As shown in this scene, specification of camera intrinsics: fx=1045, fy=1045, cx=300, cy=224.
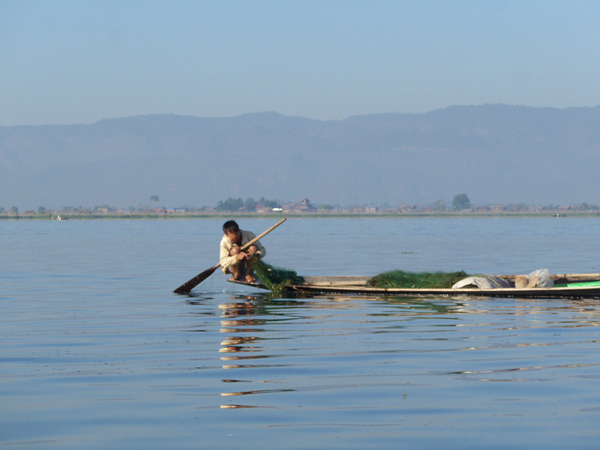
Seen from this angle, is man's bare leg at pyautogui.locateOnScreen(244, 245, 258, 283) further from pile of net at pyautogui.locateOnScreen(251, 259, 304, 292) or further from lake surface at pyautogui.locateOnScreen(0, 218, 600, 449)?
lake surface at pyautogui.locateOnScreen(0, 218, 600, 449)

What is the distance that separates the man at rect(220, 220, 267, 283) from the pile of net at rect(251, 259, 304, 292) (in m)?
0.33

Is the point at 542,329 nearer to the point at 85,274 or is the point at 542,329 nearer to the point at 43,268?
the point at 85,274

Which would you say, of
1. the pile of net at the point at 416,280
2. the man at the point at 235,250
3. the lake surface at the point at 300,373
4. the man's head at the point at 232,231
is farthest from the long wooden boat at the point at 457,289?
the man's head at the point at 232,231

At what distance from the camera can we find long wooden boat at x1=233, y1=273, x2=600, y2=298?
930 inches

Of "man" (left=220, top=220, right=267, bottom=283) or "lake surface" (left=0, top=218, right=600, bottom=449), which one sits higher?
"man" (left=220, top=220, right=267, bottom=283)

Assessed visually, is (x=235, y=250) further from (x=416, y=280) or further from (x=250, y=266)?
(x=416, y=280)

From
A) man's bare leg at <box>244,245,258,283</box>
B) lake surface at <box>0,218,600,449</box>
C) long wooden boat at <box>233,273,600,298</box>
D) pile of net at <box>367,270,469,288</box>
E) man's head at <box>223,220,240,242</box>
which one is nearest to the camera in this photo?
lake surface at <box>0,218,600,449</box>

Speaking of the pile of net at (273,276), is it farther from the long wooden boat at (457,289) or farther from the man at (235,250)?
the man at (235,250)

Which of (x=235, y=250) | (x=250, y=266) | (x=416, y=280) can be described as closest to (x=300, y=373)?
(x=235, y=250)

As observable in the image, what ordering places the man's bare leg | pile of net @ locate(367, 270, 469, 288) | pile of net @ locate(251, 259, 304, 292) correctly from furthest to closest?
pile of net @ locate(367, 270, 469, 288) → pile of net @ locate(251, 259, 304, 292) → the man's bare leg

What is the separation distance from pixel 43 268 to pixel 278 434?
34.3m

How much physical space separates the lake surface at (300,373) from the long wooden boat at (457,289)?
0.32 m

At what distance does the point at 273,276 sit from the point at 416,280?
358 centimetres

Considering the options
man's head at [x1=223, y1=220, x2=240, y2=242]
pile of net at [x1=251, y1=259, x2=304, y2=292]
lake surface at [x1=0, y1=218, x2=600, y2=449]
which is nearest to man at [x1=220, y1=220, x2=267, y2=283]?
man's head at [x1=223, y1=220, x2=240, y2=242]
